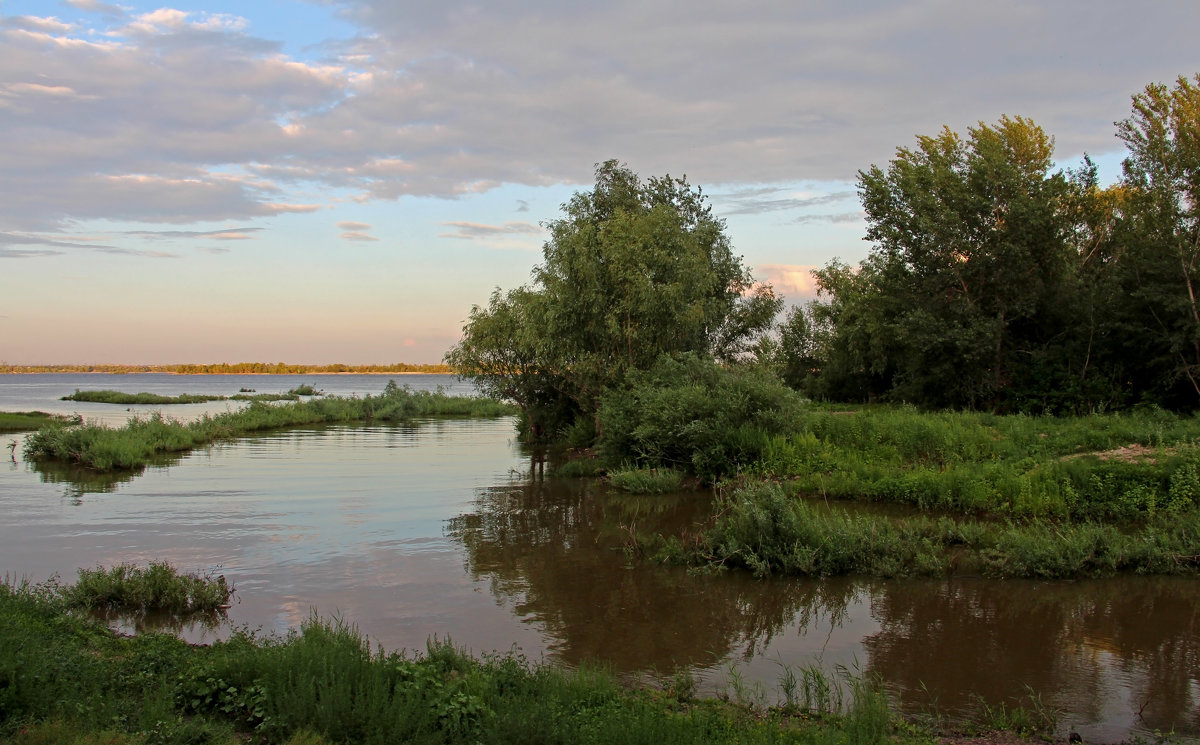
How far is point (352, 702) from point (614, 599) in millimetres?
5485

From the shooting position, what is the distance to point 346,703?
18.9 feet

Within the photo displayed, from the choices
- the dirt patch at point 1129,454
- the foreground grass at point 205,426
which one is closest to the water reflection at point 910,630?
the dirt patch at point 1129,454

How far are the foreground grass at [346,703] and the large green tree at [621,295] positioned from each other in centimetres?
1791

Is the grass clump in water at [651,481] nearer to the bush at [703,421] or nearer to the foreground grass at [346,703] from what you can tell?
the bush at [703,421]

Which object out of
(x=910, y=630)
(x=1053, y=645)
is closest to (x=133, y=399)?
(x=910, y=630)

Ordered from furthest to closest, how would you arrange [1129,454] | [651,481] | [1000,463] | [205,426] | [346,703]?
[205,426]
[651,481]
[1000,463]
[1129,454]
[346,703]

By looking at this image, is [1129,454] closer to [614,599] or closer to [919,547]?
[919,547]

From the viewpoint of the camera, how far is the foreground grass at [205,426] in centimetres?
2591

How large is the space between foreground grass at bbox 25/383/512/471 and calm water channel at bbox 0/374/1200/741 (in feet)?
18.5

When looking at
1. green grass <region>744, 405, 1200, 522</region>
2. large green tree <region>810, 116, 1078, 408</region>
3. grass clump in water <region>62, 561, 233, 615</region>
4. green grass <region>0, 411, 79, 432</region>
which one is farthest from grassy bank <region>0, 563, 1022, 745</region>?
green grass <region>0, 411, 79, 432</region>

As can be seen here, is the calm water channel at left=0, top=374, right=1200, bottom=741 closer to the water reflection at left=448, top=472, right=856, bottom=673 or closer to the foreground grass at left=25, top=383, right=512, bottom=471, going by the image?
the water reflection at left=448, top=472, right=856, bottom=673

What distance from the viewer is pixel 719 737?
5.71 m

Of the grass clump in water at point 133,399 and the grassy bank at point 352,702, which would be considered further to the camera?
the grass clump in water at point 133,399

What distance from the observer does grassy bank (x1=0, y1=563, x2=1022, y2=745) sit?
5.48 meters
